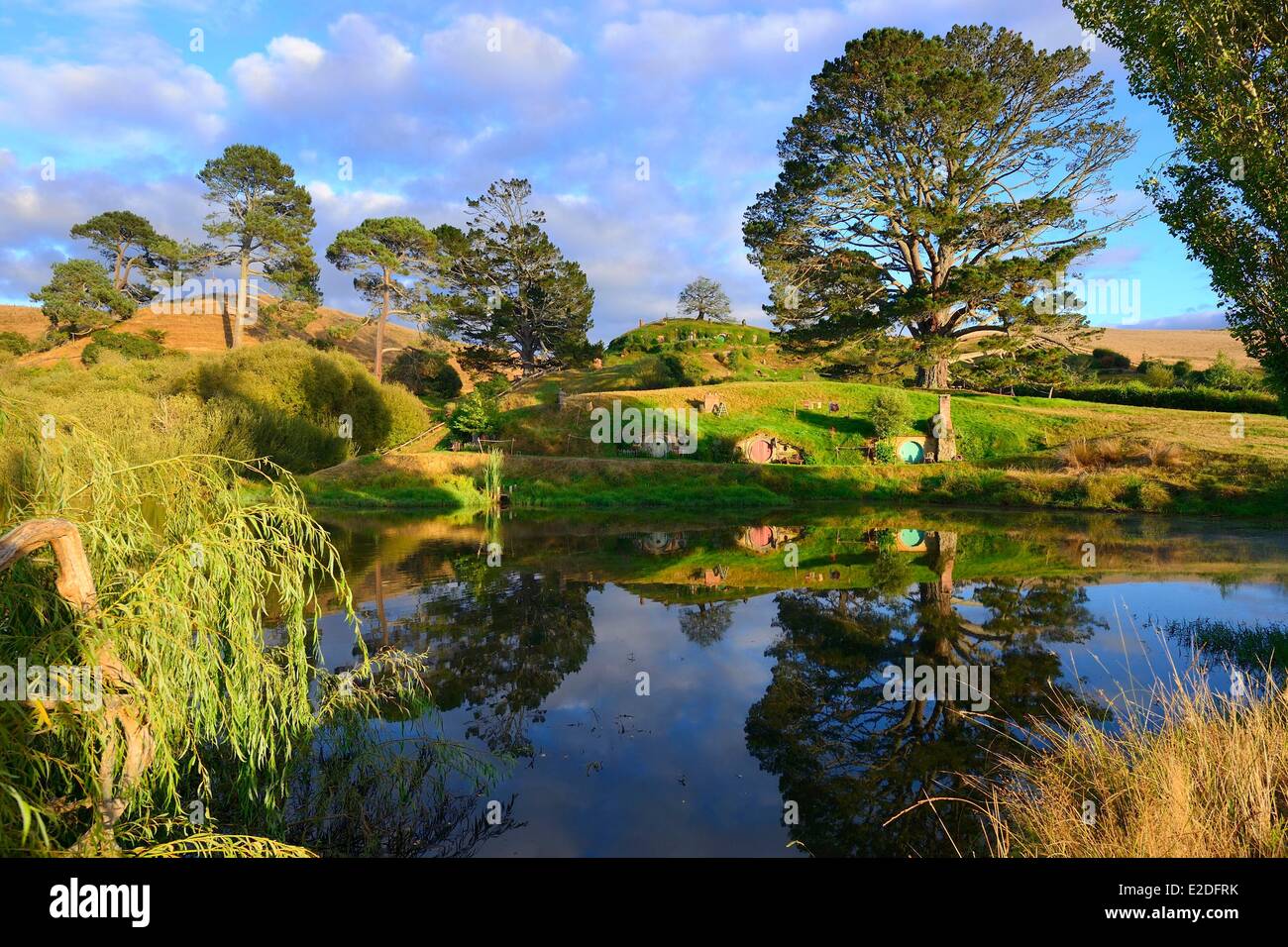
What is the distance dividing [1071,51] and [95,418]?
56.4 m

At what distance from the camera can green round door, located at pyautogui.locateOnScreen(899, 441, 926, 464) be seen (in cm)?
4378

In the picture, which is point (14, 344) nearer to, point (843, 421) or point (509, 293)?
point (509, 293)

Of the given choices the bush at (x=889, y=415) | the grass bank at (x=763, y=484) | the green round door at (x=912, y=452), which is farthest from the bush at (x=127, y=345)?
the green round door at (x=912, y=452)

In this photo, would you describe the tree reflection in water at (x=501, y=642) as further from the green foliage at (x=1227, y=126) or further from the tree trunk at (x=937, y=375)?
the tree trunk at (x=937, y=375)

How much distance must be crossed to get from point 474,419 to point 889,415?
28008mm

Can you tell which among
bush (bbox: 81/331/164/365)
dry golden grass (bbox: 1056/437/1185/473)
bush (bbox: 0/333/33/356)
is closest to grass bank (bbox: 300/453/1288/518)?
dry golden grass (bbox: 1056/437/1185/473)

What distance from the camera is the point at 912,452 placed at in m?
44.0

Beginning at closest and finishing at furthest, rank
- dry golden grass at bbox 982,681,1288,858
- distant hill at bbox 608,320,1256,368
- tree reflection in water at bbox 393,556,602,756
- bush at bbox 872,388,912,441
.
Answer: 1. dry golden grass at bbox 982,681,1288,858
2. tree reflection in water at bbox 393,556,602,756
3. bush at bbox 872,388,912,441
4. distant hill at bbox 608,320,1256,368

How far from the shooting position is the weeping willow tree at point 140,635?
450 centimetres

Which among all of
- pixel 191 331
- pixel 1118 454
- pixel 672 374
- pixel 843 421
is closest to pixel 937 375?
pixel 843 421

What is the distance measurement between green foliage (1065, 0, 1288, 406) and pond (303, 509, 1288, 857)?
23.1ft

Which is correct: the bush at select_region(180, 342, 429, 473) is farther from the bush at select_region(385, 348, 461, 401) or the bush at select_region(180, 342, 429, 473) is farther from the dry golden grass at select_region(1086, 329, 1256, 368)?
the dry golden grass at select_region(1086, 329, 1256, 368)

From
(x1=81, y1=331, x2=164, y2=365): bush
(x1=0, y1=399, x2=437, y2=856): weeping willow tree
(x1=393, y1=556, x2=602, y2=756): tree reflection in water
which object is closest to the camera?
(x1=0, y1=399, x2=437, y2=856): weeping willow tree

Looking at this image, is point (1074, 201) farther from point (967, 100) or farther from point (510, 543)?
point (510, 543)
